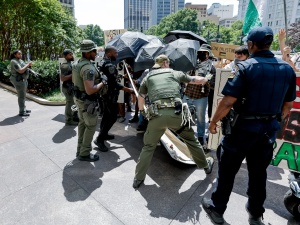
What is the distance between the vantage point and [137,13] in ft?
459

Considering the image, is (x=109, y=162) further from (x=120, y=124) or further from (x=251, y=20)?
(x=251, y=20)

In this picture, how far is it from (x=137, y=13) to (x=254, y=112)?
500 feet

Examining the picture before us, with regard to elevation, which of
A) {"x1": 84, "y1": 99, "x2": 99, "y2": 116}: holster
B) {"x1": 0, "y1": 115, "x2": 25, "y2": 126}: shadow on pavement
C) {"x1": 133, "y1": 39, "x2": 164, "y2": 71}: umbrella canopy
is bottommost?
{"x1": 0, "y1": 115, "x2": 25, "y2": 126}: shadow on pavement

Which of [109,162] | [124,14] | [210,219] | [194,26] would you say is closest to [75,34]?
[109,162]

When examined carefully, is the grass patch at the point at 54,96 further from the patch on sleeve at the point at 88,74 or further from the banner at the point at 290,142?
the banner at the point at 290,142

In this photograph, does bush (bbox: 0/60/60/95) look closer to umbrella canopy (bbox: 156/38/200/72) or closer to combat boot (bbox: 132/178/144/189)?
umbrella canopy (bbox: 156/38/200/72)

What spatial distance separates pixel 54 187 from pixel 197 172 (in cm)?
211

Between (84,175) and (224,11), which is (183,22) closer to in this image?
(84,175)

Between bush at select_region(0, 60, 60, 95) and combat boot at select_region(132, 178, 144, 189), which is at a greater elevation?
bush at select_region(0, 60, 60, 95)

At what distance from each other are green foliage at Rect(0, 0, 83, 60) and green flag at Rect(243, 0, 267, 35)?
29.8 feet

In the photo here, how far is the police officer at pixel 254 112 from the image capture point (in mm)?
1991

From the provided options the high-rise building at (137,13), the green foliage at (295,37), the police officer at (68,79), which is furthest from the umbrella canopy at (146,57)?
the high-rise building at (137,13)

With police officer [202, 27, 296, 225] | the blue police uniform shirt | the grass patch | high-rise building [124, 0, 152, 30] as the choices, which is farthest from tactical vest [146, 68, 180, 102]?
high-rise building [124, 0, 152, 30]

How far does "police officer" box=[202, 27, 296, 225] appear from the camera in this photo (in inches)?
78.4
